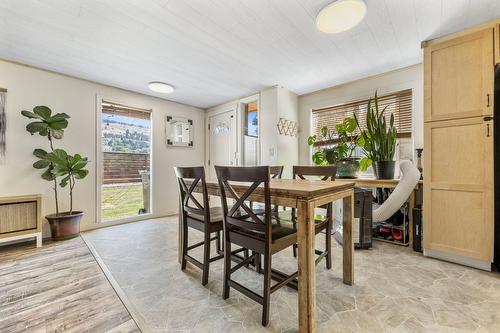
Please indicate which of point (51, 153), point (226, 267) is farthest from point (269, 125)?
point (51, 153)

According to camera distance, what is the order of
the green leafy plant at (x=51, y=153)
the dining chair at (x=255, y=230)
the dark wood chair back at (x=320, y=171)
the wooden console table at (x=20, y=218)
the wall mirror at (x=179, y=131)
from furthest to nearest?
the wall mirror at (x=179, y=131) < the green leafy plant at (x=51, y=153) < the wooden console table at (x=20, y=218) < the dark wood chair back at (x=320, y=171) < the dining chair at (x=255, y=230)

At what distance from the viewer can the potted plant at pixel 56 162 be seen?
2773 millimetres

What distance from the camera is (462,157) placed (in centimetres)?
205

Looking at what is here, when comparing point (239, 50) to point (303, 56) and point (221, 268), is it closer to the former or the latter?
point (303, 56)

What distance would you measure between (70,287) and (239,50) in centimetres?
276

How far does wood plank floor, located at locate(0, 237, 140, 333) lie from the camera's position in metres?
1.35

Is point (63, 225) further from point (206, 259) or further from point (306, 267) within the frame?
point (306, 267)

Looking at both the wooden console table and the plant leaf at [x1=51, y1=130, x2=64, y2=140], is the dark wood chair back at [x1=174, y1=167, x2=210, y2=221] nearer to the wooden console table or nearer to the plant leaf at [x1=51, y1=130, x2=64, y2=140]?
the wooden console table

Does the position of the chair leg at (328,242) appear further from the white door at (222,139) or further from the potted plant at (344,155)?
the white door at (222,139)

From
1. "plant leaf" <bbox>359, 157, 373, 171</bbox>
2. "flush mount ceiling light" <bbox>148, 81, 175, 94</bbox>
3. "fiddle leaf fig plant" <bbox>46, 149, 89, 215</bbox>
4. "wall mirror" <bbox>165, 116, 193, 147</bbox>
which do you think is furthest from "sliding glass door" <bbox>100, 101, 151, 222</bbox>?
"plant leaf" <bbox>359, 157, 373, 171</bbox>

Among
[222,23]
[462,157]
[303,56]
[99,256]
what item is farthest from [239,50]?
[99,256]

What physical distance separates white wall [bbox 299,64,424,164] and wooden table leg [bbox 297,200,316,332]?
99.4 inches

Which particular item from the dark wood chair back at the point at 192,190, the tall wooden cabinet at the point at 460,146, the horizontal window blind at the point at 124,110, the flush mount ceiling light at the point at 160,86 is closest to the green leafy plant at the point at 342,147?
the tall wooden cabinet at the point at 460,146

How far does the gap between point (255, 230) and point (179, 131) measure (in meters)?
3.64
